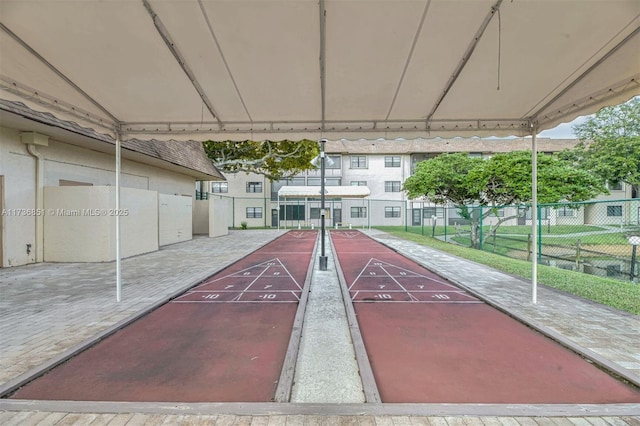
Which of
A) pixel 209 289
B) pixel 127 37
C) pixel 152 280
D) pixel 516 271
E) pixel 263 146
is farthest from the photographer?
pixel 263 146

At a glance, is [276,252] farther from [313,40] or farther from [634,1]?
[634,1]

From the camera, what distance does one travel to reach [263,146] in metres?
19.8

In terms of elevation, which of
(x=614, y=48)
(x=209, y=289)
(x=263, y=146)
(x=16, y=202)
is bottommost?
(x=209, y=289)

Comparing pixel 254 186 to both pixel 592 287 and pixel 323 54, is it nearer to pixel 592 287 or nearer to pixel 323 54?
pixel 592 287

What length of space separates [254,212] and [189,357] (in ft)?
97.9

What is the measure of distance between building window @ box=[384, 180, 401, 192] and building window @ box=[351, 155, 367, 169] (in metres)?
3.17

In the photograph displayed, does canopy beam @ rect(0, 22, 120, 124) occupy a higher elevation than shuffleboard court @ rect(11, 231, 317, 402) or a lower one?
higher

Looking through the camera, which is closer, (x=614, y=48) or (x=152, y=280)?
(x=614, y=48)

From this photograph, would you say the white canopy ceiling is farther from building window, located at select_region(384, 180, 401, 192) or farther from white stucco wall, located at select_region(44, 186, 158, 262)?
building window, located at select_region(384, 180, 401, 192)

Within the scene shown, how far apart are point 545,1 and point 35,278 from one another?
10729 millimetres

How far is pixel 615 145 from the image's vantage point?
821 inches

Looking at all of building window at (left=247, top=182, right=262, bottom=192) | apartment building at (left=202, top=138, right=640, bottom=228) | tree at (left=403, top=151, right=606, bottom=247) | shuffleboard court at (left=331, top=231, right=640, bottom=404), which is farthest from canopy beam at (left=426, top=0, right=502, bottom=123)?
building window at (left=247, top=182, right=262, bottom=192)

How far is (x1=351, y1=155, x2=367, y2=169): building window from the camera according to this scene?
33.7 metres

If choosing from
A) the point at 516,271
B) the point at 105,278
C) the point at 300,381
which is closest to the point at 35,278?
the point at 105,278
